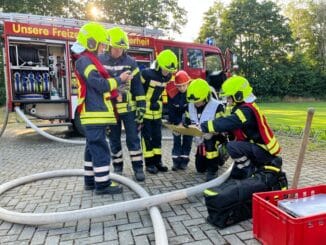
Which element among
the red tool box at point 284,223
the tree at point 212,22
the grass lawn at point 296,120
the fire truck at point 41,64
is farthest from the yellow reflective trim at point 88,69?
the tree at point 212,22

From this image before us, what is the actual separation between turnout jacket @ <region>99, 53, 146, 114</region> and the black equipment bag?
1821mm

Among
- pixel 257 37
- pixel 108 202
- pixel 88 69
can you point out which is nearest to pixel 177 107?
pixel 88 69

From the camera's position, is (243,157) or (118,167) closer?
(243,157)

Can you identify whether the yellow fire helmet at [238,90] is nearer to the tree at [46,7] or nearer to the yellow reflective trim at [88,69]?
the yellow reflective trim at [88,69]

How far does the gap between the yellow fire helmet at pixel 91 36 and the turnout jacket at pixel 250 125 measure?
158cm

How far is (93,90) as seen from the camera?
376 centimetres

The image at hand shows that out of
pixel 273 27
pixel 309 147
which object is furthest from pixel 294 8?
pixel 309 147

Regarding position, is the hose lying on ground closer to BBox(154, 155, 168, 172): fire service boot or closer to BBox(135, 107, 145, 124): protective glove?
BBox(135, 107, 145, 124): protective glove

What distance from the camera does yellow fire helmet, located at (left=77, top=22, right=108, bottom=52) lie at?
364cm

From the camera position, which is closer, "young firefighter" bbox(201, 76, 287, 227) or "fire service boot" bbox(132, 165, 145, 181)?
"young firefighter" bbox(201, 76, 287, 227)

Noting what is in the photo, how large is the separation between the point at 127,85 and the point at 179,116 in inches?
44.2

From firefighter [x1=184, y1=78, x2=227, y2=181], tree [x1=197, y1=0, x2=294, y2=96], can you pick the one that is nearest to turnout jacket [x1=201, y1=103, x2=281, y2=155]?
firefighter [x1=184, y1=78, x2=227, y2=181]

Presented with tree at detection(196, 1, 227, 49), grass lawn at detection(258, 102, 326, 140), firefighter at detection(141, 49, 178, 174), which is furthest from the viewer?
tree at detection(196, 1, 227, 49)

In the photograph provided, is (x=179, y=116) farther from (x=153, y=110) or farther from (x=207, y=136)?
(x=207, y=136)
